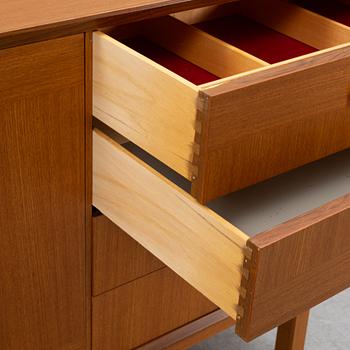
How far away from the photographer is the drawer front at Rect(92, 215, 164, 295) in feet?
3.38

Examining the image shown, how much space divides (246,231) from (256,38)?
0.32 m

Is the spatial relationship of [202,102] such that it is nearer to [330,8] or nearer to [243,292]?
[243,292]

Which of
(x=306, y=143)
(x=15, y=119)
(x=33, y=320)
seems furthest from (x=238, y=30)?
(x=33, y=320)

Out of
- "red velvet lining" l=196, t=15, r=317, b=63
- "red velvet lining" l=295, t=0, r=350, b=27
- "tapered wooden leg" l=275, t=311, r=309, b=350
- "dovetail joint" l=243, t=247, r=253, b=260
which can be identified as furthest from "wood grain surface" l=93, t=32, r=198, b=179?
"tapered wooden leg" l=275, t=311, r=309, b=350

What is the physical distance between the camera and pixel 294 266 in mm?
804

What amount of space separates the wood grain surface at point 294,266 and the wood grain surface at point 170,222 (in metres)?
0.02

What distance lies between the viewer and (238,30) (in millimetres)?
1089

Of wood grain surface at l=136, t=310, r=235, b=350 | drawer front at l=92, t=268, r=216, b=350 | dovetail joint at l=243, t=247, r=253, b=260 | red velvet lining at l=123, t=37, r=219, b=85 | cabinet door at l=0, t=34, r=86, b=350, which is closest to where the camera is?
dovetail joint at l=243, t=247, r=253, b=260

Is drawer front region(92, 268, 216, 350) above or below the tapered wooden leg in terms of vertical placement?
above

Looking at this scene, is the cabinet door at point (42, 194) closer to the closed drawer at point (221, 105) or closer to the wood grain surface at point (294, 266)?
the closed drawer at point (221, 105)

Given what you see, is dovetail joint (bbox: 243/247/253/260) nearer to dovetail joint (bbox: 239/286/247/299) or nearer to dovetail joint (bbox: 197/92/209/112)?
dovetail joint (bbox: 239/286/247/299)

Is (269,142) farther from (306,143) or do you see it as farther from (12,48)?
(12,48)

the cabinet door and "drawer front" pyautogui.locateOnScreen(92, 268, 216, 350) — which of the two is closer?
the cabinet door

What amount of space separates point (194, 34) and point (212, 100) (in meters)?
0.25
